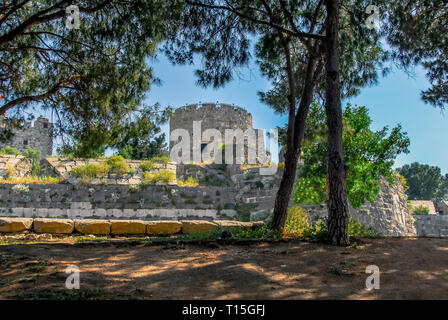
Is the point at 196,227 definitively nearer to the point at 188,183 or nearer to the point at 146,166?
the point at 146,166

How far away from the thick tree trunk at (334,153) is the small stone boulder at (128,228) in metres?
4.11

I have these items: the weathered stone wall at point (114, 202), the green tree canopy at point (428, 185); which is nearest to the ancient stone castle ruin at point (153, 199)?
the weathered stone wall at point (114, 202)

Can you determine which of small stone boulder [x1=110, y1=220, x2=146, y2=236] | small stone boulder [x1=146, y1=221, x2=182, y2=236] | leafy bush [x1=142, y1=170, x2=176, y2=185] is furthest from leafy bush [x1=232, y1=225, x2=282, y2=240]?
leafy bush [x1=142, y1=170, x2=176, y2=185]

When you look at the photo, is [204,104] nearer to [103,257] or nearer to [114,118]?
[114,118]

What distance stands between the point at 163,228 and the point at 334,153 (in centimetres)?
406

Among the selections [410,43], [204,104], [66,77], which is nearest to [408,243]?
[410,43]

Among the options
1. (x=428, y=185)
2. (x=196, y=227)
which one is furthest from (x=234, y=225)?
(x=428, y=185)

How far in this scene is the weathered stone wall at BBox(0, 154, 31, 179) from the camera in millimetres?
12531

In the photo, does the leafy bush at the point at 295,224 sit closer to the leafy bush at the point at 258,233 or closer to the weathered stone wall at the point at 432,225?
the leafy bush at the point at 258,233

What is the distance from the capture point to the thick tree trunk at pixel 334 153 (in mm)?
5902

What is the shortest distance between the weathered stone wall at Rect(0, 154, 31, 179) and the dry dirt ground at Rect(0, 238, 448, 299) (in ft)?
26.8

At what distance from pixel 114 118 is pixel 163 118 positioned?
3.43 feet

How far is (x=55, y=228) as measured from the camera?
761 centimetres

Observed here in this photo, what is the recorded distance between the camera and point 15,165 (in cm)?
1318
